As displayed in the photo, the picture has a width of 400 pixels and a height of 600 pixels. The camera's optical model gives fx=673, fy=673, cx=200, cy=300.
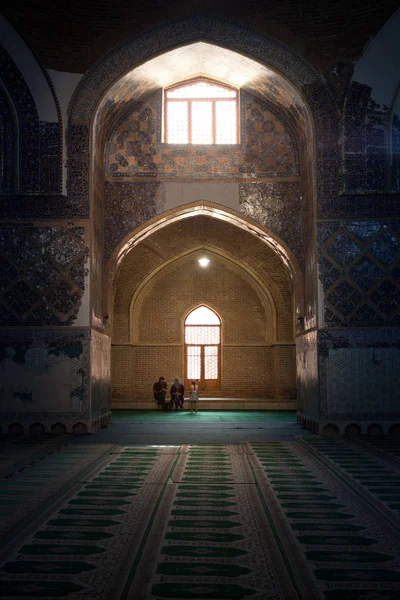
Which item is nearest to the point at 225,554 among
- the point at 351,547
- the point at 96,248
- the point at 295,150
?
the point at 351,547

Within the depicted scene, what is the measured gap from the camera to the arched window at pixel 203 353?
1725 cm

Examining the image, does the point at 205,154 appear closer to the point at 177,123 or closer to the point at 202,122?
the point at 202,122

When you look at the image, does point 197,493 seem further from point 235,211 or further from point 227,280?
point 227,280

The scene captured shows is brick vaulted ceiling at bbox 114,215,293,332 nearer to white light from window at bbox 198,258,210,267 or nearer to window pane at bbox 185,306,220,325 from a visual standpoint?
white light from window at bbox 198,258,210,267

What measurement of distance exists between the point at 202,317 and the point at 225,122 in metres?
6.62

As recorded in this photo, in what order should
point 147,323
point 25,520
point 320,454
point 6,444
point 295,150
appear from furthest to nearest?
point 147,323 < point 295,150 < point 6,444 < point 320,454 < point 25,520

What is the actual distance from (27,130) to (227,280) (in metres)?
8.24

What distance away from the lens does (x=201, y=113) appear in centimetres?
1202

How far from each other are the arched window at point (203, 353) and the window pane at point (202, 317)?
65 mm

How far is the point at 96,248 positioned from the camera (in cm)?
1042

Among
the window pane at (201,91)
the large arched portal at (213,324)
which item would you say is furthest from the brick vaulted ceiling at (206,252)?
the window pane at (201,91)

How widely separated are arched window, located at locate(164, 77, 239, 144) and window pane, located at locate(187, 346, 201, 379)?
677 cm

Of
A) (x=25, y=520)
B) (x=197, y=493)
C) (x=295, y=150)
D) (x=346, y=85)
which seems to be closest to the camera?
(x=25, y=520)

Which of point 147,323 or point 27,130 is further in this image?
point 147,323
